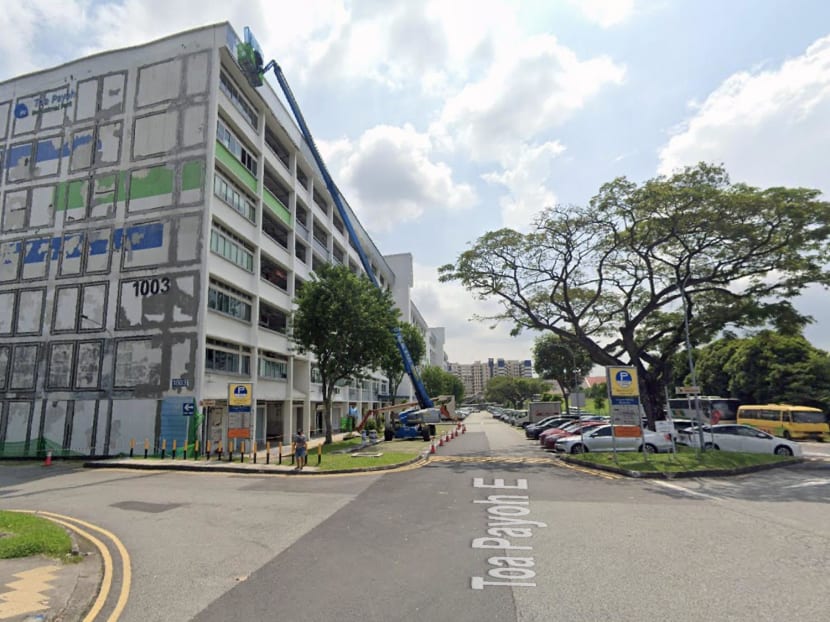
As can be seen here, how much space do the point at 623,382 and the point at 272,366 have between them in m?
23.5

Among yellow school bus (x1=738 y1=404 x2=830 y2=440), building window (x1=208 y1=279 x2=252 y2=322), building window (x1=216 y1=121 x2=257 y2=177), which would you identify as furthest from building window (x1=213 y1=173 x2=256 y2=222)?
yellow school bus (x1=738 y1=404 x2=830 y2=440)

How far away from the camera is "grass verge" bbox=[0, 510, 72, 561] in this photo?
7.31 meters

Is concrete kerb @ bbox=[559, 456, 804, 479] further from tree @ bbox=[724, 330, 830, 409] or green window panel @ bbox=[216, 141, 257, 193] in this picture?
tree @ bbox=[724, 330, 830, 409]

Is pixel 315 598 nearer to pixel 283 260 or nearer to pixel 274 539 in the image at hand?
pixel 274 539

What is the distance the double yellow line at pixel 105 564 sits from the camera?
18.2 ft

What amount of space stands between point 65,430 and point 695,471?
29.6 metres

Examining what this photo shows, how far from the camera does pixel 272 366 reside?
34.4 m

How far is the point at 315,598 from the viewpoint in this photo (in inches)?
223

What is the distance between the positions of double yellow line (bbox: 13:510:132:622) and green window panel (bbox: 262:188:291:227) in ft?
82.8

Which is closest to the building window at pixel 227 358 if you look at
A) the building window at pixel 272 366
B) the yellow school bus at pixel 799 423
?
the building window at pixel 272 366

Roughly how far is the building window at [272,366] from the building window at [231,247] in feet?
20.0

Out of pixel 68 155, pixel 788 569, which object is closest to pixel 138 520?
pixel 788 569

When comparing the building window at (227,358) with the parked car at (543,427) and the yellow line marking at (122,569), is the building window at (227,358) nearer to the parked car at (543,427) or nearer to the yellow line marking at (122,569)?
the yellow line marking at (122,569)

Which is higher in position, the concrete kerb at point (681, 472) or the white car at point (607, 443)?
the white car at point (607, 443)
